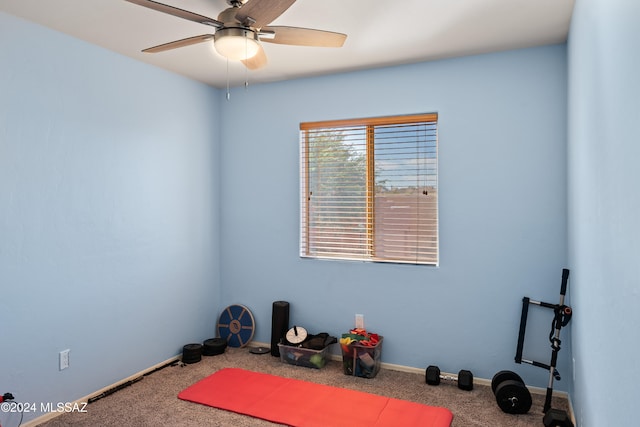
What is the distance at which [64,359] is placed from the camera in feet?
9.69

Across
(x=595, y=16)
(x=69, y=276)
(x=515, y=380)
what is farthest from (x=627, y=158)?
(x=69, y=276)

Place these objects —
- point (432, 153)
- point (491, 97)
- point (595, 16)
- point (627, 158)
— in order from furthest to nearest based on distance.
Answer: point (432, 153) → point (491, 97) → point (595, 16) → point (627, 158)

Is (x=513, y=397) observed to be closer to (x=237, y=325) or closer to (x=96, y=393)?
(x=237, y=325)

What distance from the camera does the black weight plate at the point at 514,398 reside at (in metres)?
2.86

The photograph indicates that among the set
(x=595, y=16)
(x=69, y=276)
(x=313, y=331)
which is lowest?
(x=313, y=331)

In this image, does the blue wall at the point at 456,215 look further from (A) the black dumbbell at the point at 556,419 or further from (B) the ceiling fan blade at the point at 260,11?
(B) the ceiling fan blade at the point at 260,11

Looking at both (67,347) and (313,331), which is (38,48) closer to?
(67,347)

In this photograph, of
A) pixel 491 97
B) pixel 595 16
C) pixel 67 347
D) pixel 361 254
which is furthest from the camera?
pixel 361 254

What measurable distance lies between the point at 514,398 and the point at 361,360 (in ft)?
3.74

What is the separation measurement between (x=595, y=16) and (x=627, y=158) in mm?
875

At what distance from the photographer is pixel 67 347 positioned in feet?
9.78

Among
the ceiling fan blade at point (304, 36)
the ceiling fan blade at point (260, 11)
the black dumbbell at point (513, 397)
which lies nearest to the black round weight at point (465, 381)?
the black dumbbell at point (513, 397)

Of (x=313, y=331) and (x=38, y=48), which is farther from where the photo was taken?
(x=313, y=331)

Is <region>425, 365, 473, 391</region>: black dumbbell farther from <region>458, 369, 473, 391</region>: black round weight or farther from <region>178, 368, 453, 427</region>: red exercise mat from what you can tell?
<region>178, 368, 453, 427</region>: red exercise mat
